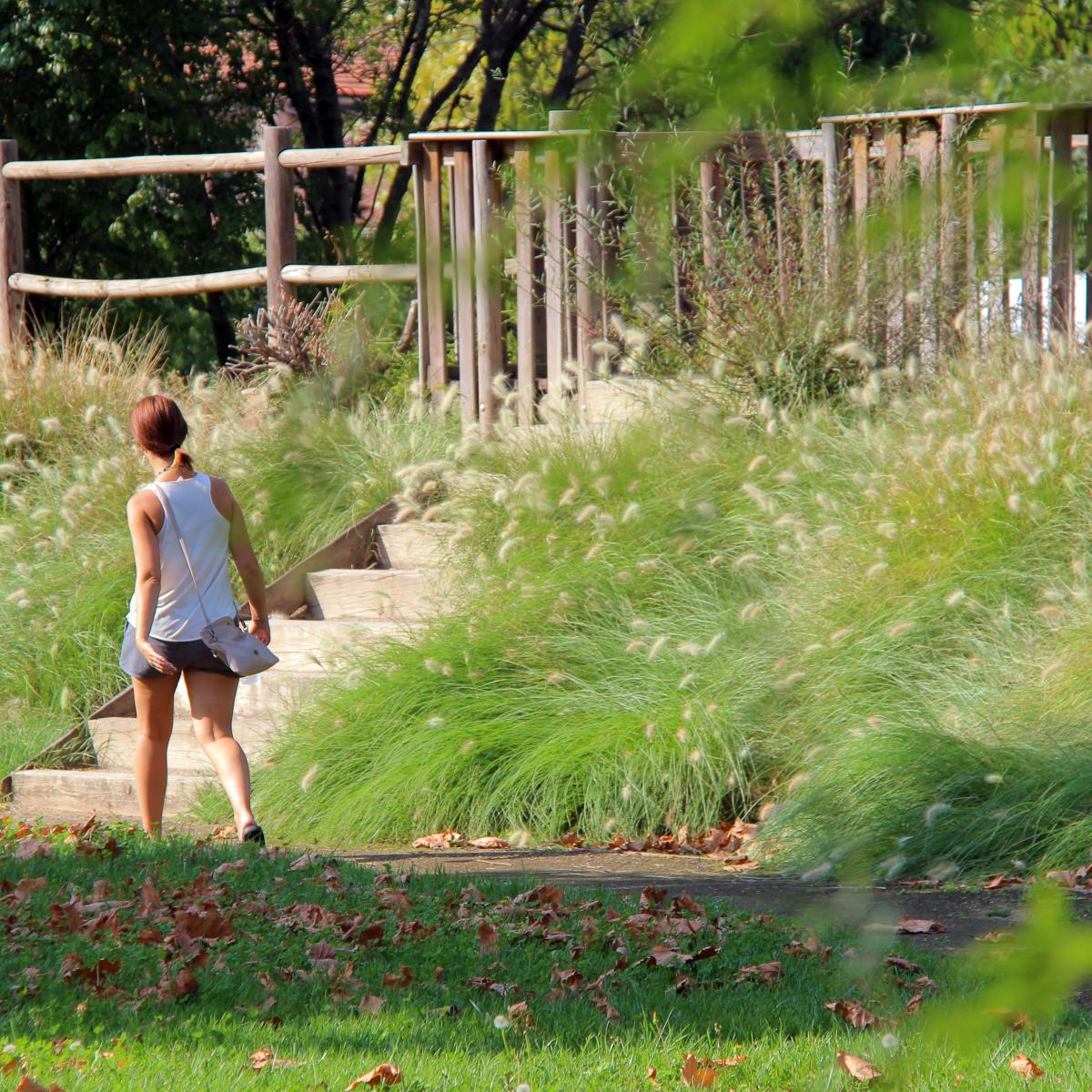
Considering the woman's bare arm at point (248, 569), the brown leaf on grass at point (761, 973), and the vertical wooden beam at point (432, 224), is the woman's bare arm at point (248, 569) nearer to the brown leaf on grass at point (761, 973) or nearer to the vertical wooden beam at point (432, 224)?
the vertical wooden beam at point (432, 224)

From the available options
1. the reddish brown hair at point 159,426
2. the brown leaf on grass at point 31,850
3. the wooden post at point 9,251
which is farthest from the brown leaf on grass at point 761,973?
the wooden post at point 9,251

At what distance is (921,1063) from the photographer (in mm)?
3457

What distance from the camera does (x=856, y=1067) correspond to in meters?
3.55

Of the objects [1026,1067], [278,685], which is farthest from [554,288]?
[1026,1067]

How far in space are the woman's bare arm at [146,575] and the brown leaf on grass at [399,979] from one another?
192 cm

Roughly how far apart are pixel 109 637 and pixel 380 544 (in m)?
1.50

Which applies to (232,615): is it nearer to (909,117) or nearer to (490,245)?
(490,245)

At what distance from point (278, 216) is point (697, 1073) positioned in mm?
8117

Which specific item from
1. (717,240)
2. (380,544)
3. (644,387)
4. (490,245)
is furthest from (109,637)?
(490,245)

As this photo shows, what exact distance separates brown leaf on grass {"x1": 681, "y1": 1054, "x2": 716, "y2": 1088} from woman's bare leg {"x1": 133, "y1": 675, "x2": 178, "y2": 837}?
9.54 feet

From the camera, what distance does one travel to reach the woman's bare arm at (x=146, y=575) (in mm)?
5746

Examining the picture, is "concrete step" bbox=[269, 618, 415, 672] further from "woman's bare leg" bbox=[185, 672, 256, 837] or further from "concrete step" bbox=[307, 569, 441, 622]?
"woman's bare leg" bbox=[185, 672, 256, 837]

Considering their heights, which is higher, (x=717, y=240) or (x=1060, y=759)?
(x=717, y=240)

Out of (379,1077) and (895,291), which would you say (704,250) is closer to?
(895,291)
